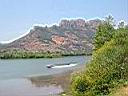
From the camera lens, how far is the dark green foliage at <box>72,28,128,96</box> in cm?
2605

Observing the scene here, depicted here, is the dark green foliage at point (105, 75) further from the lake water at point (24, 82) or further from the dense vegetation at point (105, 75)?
the lake water at point (24, 82)

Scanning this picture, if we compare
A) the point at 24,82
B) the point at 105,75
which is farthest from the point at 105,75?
the point at 24,82

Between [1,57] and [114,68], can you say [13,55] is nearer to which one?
[1,57]

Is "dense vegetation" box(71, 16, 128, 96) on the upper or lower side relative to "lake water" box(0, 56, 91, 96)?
upper

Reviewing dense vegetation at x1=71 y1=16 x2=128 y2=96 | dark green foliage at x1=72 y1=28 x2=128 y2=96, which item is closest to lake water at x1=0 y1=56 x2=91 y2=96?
dense vegetation at x1=71 y1=16 x2=128 y2=96

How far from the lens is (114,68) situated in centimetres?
2692

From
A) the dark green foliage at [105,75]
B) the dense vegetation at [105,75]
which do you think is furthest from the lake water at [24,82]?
the dark green foliage at [105,75]

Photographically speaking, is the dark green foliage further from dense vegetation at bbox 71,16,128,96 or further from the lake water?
the lake water

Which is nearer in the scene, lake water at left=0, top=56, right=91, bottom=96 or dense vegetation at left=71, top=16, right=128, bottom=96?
dense vegetation at left=71, top=16, right=128, bottom=96

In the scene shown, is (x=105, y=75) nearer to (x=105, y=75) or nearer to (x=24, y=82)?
(x=105, y=75)

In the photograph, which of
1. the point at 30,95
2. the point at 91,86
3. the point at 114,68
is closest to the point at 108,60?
the point at 114,68

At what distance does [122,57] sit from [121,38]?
156 inches

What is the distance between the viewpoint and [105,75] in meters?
26.7

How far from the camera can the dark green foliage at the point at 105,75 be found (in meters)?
26.0
